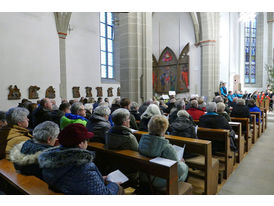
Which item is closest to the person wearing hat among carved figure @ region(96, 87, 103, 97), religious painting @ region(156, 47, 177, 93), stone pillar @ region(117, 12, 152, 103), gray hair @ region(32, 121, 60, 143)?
gray hair @ region(32, 121, 60, 143)

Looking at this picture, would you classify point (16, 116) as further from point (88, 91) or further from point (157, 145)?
point (88, 91)

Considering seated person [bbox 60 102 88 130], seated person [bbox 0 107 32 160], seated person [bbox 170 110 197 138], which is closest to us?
seated person [bbox 0 107 32 160]

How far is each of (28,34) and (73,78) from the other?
314 centimetres

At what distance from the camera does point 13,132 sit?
244cm

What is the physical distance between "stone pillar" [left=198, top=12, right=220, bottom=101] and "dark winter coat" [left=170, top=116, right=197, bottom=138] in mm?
10409

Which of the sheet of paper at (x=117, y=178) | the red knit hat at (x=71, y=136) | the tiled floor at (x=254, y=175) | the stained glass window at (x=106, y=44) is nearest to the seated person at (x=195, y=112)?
the tiled floor at (x=254, y=175)

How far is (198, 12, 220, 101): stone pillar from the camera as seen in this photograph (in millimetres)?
12758

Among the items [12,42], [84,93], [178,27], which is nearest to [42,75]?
[12,42]

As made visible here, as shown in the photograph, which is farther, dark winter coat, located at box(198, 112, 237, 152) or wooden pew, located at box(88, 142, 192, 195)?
dark winter coat, located at box(198, 112, 237, 152)

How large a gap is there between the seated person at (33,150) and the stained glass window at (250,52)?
22.7 meters

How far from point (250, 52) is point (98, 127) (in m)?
22.5

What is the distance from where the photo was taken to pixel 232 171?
153 inches

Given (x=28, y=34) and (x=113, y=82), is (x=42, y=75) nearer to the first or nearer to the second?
(x=28, y=34)

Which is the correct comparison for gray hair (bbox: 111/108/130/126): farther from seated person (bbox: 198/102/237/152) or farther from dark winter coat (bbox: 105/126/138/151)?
seated person (bbox: 198/102/237/152)
